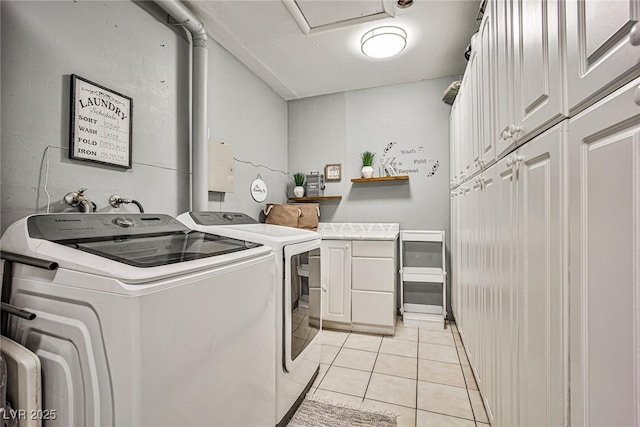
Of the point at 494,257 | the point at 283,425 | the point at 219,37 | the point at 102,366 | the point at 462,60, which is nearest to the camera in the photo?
the point at 102,366

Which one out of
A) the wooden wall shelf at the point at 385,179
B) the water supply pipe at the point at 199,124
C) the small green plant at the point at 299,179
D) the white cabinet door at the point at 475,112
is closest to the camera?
the white cabinet door at the point at 475,112

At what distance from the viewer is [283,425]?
1.52 metres

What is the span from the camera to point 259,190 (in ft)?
9.68

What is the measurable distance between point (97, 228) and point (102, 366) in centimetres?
66

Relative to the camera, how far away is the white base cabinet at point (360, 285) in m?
2.65

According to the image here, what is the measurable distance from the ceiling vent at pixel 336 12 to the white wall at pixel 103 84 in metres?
0.80

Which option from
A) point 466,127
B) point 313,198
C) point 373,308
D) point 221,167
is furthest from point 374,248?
point 221,167

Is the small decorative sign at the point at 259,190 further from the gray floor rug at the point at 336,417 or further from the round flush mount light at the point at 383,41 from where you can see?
the gray floor rug at the point at 336,417

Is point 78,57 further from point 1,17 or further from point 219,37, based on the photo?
point 219,37

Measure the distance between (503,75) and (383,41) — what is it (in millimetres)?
1355

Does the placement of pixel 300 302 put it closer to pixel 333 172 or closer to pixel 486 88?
pixel 486 88

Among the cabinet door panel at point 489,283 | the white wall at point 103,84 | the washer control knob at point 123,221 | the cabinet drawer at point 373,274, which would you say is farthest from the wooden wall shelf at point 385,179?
the washer control knob at point 123,221

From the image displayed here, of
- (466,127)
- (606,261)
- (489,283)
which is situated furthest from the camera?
(466,127)

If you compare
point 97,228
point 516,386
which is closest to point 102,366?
point 97,228
